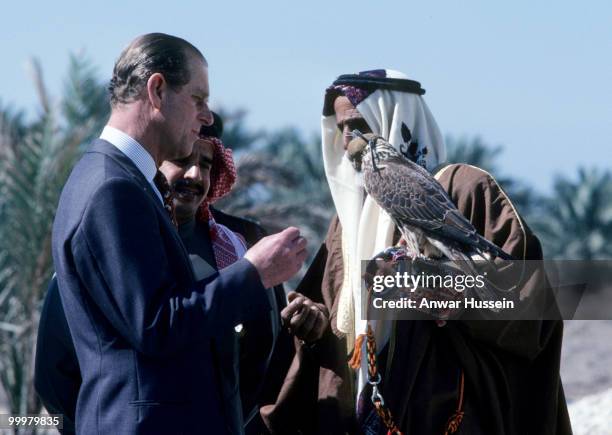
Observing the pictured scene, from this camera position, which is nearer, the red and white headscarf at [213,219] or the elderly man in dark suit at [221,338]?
the elderly man in dark suit at [221,338]

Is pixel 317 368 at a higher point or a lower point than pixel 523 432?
higher

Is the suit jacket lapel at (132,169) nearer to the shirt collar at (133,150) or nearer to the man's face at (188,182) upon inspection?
the shirt collar at (133,150)

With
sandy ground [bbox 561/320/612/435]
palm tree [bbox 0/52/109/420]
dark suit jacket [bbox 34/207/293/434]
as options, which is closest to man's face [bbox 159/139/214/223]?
dark suit jacket [bbox 34/207/293/434]

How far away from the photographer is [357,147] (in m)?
3.95

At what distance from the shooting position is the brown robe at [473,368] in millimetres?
3916

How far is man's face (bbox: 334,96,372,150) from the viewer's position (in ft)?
13.6

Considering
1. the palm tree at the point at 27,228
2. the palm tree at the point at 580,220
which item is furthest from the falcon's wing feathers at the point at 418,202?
the palm tree at the point at 580,220

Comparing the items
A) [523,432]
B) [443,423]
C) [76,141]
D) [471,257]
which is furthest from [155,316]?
[76,141]

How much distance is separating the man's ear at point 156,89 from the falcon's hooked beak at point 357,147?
3.65ft

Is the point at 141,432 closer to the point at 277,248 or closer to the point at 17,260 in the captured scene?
the point at 277,248

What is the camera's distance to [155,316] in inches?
107

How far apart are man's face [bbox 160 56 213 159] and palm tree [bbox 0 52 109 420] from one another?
21.9ft

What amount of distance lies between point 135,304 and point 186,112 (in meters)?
0.62

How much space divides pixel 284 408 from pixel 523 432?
3.14ft
